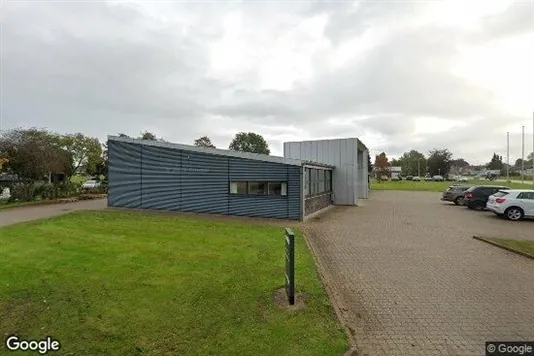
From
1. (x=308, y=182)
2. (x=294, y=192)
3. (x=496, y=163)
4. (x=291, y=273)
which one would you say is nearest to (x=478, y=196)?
(x=308, y=182)

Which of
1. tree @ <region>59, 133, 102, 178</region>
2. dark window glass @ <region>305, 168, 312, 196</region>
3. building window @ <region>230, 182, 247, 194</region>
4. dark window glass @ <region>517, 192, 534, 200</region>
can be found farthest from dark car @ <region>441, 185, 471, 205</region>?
tree @ <region>59, 133, 102, 178</region>

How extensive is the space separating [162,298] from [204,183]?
41.6 feet

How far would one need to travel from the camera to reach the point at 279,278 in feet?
24.8

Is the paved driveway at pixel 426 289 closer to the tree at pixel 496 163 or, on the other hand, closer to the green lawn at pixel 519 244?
the green lawn at pixel 519 244

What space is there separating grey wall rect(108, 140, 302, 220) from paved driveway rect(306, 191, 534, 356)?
3.82m

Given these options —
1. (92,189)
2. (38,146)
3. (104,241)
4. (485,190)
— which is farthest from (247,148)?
(104,241)

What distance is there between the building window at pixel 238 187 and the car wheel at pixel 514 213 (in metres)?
13.5

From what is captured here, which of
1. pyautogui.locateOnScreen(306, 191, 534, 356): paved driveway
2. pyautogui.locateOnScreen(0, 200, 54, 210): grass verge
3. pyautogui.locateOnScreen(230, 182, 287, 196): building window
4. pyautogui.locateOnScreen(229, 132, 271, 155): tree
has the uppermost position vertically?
pyautogui.locateOnScreen(229, 132, 271, 155): tree

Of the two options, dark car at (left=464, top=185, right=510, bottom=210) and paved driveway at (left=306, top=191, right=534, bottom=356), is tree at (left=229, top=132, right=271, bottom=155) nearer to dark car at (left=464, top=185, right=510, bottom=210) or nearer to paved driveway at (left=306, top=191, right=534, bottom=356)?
dark car at (left=464, top=185, right=510, bottom=210)

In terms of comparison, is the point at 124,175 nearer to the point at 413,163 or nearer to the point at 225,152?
the point at 225,152

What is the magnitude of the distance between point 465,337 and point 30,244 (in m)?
11.9

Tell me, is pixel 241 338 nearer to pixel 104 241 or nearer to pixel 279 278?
pixel 279 278

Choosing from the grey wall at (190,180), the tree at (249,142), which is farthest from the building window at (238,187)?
the tree at (249,142)

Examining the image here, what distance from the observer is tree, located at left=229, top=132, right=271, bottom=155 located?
257 ft
